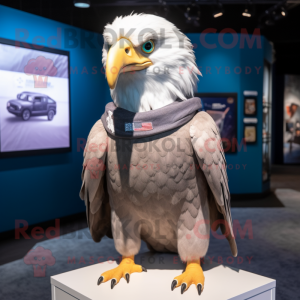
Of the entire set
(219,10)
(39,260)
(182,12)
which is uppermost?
(182,12)

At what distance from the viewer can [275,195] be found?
6234mm

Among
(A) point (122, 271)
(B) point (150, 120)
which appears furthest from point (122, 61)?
(A) point (122, 271)

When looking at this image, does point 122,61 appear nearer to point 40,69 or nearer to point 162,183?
point 162,183

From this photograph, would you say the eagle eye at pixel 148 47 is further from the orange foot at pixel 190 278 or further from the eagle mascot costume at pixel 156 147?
the orange foot at pixel 190 278

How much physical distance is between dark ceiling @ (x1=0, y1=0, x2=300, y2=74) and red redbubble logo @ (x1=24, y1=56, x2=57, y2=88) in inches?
30.6

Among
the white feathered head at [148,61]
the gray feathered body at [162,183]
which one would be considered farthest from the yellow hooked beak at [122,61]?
the gray feathered body at [162,183]

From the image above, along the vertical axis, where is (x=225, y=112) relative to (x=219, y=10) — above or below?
below

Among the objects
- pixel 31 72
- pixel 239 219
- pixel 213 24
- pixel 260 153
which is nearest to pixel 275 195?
pixel 260 153

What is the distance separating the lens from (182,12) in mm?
6469

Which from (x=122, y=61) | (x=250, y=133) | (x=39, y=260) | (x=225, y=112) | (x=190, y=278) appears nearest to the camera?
(x=122, y=61)

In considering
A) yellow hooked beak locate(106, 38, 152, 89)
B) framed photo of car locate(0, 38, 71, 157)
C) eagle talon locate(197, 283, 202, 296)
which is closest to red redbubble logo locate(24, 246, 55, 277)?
framed photo of car locate(0, 38, 71, 157)

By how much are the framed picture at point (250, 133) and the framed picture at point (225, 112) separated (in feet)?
0.64

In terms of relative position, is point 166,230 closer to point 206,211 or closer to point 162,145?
point 206,211

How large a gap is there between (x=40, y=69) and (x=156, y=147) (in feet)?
10.1
